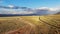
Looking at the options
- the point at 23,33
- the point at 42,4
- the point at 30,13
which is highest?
the point at 42,4

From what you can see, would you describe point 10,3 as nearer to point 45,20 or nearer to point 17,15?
point 17,15

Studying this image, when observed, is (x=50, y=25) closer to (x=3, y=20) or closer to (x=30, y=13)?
(x=30, y=13)

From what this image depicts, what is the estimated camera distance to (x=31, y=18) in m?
2.97

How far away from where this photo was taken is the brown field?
2.88 m

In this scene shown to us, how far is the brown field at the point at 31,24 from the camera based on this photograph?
2881 millimetres

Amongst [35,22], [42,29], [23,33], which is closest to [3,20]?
[23,33]

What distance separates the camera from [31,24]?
2949mm

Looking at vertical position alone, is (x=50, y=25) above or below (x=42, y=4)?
below

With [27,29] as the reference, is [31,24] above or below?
above

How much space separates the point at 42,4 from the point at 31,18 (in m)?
0.44

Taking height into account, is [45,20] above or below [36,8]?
below

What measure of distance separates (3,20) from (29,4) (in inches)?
29.1

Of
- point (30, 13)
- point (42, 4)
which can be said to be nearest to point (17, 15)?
point (30, 13)

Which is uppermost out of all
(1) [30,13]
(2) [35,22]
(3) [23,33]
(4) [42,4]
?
(4) [42,4]
